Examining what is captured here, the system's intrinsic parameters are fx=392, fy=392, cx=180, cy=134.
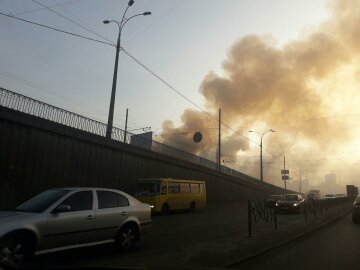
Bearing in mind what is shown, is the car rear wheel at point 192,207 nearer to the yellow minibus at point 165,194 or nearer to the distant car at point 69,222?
the yellow minibus at point 165,194

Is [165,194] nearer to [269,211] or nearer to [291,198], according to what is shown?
[269,211]

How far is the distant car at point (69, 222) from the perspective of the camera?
7.64 metres

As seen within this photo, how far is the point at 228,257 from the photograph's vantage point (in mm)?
9469

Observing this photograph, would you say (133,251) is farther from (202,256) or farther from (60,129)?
(60,129)

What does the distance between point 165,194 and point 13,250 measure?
1869cm

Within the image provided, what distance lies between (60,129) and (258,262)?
16.3 meters

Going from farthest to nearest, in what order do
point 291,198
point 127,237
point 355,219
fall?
point 291,198
point 355,219
point 127,237

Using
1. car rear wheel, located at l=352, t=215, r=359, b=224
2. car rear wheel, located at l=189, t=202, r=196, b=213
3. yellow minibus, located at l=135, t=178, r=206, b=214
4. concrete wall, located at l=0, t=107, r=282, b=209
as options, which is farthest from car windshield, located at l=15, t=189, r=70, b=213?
car rear wheel, located at l=189, t=202, r=196, b=213

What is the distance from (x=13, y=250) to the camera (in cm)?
757

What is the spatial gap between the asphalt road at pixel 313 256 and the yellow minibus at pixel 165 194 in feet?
42.3

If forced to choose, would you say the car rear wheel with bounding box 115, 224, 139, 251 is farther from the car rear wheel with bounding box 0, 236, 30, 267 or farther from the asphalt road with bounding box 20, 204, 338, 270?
the car rear wheel with bounding box 0, 236, 30, 267

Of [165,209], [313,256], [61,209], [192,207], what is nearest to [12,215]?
[61,209]

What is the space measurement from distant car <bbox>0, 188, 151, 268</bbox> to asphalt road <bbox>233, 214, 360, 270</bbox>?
10.4ft

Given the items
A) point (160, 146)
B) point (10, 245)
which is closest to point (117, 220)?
point (10, 245)
